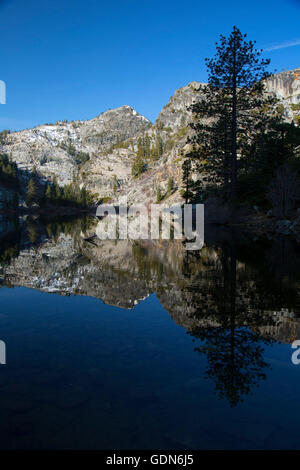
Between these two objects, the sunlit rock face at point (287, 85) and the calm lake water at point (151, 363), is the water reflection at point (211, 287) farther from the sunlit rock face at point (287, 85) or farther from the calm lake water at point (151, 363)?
the sunlit rock face at point (287, 85)

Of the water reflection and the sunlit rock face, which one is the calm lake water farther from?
the sunlit rock face

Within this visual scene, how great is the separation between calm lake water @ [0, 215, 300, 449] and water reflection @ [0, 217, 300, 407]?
0.04 meters

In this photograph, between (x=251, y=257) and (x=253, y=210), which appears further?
(x=253, y=210)

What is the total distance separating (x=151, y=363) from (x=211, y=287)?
5.72 m

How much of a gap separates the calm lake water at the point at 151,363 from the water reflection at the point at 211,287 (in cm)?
4

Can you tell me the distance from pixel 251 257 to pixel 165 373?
12714 mm

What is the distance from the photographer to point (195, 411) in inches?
172

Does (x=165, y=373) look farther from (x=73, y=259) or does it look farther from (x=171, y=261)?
(x=73, y=259)

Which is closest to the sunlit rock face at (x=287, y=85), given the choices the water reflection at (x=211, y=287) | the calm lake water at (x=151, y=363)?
the water reflection at (x=211, y=287)

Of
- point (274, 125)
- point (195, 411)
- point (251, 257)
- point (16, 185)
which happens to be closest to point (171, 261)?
point (251, 257)

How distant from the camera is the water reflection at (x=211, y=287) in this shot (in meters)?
6.12

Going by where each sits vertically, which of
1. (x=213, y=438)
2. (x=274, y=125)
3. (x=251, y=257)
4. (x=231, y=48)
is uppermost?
(x=231, y=48)

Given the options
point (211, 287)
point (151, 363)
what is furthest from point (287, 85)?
point (151, 363)

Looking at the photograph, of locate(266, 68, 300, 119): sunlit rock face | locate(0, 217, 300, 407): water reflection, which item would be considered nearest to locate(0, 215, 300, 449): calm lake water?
locate(0, 217, 300, 407): water reflection
